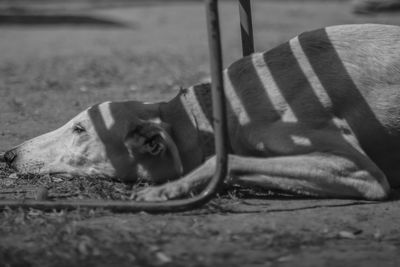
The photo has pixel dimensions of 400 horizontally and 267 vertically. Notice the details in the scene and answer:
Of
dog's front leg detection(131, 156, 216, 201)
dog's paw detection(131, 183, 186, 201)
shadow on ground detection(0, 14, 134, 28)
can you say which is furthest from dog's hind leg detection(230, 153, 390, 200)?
shadow on ground detection(0, 14, 134, 28)

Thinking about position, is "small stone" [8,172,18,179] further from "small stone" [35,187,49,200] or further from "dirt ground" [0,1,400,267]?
"small stone" [35,187,49,200]

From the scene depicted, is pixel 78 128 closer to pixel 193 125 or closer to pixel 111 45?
pixel 193 125

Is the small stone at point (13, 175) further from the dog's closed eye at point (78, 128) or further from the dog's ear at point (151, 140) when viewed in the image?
the dog's ear at point (151, 140)

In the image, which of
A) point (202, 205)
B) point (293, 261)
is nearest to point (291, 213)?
point (202, 205)

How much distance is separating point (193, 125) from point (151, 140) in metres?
0.32

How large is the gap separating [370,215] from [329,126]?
0.72m

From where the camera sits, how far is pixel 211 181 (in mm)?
4430

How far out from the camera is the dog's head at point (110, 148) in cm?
518

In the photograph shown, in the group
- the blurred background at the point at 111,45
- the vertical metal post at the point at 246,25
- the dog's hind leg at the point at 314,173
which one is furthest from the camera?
the blurred background at the point at 111,45

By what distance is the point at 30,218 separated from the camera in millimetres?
4445

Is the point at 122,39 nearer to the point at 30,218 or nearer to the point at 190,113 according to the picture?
the point at 190,113

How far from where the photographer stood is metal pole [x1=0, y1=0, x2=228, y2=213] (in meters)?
4.30

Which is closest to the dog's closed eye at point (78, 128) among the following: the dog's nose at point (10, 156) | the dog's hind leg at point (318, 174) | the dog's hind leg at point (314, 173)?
the dog's nose at point (10, 156)

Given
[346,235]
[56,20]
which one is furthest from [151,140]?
[56,20]
